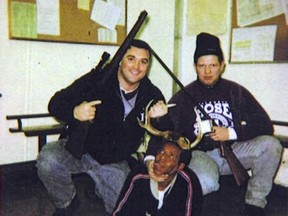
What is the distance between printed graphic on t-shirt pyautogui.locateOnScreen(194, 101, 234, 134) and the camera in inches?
104

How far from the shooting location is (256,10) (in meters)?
3.13

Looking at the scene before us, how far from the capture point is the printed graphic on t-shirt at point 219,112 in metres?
2.65

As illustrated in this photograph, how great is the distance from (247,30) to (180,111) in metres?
1.14

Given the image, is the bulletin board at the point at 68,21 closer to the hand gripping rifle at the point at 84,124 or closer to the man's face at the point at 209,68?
the hand gripping rifle at the point at 84,124

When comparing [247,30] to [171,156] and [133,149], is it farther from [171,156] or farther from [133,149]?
[171,156]

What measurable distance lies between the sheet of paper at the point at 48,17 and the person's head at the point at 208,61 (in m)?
1.41

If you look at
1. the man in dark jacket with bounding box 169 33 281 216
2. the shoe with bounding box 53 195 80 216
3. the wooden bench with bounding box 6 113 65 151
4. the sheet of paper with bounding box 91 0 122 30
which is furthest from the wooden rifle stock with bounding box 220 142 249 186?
the sheet of paper with bounding box 91 0 122 30

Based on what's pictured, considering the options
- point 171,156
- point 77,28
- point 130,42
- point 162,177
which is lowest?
point 162,177

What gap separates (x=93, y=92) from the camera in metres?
2.28

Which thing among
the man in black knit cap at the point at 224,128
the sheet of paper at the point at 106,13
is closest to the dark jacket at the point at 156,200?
the man in black knit cap at the point at 224,128

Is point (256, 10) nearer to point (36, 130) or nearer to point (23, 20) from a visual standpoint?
A: point (23, 20)

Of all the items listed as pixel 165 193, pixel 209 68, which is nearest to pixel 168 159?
pixel 165 193

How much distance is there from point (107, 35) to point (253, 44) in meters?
1.46

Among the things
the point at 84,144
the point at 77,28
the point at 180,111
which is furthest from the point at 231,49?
the point at 84,144
